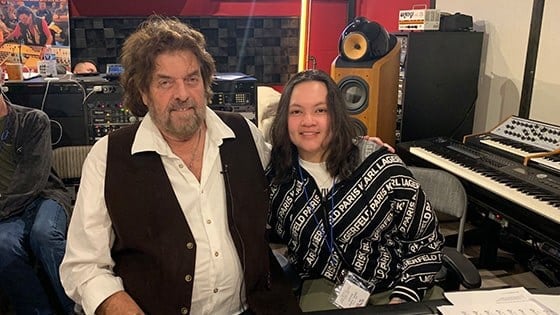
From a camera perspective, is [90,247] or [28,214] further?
[28,214]

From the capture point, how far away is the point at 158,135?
143 cm

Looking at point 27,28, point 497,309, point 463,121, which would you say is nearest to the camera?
point 497,309

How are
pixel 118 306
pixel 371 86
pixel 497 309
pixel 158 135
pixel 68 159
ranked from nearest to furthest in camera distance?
pixel 497 309
pixel 118 306
pixel 158 135
pixel 68 159
pixel 371 86

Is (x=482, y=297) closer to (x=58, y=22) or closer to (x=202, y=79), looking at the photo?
(x=202, y=79)

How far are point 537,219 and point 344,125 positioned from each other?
0.86m

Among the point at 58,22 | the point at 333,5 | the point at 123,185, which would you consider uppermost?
the point at 333,5

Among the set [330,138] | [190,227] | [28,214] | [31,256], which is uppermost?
[330,138]

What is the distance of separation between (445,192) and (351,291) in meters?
0.63

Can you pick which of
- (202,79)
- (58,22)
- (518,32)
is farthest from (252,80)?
(58,22)

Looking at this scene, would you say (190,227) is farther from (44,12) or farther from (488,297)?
(44,12)

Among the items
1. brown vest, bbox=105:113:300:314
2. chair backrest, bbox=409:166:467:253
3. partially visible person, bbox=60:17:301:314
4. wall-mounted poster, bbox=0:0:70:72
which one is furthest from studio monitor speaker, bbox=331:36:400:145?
wall-mounted poster, bbox=0:0:70:72

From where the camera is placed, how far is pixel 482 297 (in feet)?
3.63

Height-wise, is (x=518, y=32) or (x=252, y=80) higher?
(x=518, y=32)

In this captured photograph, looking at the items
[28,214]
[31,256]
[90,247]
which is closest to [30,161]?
[28,214]
